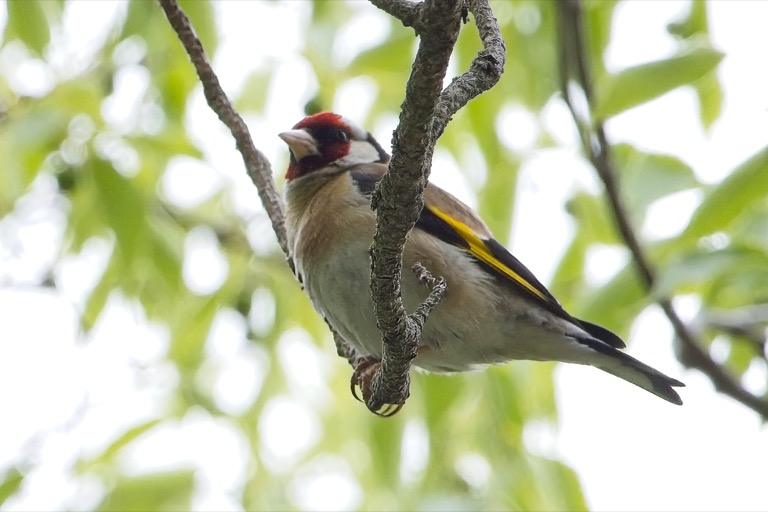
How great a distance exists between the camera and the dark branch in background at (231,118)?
303 centimetres

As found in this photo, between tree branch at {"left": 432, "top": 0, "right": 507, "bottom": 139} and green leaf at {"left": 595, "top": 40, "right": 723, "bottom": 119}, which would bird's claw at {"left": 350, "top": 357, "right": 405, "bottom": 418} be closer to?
green leaf at {"left": 595, "top": 40, "right": 723, "bottom": 119}

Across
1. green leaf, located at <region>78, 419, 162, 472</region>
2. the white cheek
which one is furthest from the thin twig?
the white cheek

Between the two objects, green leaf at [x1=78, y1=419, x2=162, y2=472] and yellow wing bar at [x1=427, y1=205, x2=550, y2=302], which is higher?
yellow wing bar at [x1=427, y1=205, x2=550, y2=302]

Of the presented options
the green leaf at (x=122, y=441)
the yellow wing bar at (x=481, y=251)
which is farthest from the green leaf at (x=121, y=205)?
the yellow wing bar at (x=481, y=251)

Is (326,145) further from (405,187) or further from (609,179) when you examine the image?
(405,187)

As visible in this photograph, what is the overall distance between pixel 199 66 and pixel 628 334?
1857 millimetres

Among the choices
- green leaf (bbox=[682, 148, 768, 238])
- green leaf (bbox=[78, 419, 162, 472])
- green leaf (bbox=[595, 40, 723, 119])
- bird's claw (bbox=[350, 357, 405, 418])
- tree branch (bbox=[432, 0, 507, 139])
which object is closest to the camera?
tree branch (bbox=[432, 0, 507, 139])

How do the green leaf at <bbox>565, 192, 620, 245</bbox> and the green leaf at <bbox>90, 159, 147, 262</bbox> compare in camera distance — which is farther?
the green leaf at <bbox>565, 192, 620, 245</bbox>

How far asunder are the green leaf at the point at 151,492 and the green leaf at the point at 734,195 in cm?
212

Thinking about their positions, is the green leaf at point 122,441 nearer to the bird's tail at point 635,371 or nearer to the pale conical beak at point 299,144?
the pale conical beak at point 299,144

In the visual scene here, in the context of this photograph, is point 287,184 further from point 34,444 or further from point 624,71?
point 34,444

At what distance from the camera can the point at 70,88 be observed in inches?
142

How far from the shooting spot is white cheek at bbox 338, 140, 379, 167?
13.1 feet

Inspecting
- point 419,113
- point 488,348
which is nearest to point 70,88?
point 488,348
